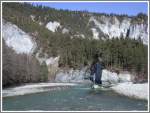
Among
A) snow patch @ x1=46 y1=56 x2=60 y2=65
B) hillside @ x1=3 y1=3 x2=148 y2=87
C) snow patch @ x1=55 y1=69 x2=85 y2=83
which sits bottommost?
snow patch @ x1=55 y1=69 x2=85 y2=83

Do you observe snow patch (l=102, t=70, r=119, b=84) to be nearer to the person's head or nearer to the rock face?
the rock face

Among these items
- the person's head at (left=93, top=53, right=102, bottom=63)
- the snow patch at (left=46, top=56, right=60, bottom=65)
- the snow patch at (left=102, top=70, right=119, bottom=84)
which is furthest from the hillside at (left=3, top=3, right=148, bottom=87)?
the snow patch at (left=102, top=70, right=119, bottom=84)

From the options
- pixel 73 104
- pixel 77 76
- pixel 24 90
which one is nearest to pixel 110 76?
pixel 77 76

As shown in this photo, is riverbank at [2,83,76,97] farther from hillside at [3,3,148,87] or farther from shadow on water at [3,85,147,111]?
hillside at [3,3,148,87]

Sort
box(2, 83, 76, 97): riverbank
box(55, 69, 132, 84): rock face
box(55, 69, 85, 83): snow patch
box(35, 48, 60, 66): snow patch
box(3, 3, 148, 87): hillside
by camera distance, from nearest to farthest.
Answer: box(2, 83, 76, 97): riverbank < box(3, 3, 148, 87): hillside < box(55, 69, 132, 84): rock face < box(55, 69, 85, 83): snow patch < box(35, 48, 60, 66): snow patch

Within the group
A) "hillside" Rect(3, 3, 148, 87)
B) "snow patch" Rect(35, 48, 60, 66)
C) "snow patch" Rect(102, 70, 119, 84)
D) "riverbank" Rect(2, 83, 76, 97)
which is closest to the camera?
"riverbank" Rect(2, 83, 76, 97)

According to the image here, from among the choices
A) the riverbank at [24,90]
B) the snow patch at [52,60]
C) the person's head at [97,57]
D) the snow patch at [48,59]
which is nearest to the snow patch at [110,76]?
the person's head at [97,57]

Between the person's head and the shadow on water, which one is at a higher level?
the person's head

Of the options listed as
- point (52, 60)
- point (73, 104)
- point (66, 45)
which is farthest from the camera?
point (66, 45)

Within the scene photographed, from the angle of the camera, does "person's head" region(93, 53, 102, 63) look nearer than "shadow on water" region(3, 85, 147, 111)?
No

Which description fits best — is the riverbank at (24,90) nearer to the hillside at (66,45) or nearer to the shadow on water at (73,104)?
the shadow on water at (73,104)

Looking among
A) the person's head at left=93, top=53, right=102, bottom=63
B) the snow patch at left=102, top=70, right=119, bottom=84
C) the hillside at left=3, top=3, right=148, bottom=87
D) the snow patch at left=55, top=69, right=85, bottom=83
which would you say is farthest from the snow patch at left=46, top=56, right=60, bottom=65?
the snow patch at left=102, top=70, right=119, bottom=84

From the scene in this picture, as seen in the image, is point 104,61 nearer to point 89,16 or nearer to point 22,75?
point 22,75

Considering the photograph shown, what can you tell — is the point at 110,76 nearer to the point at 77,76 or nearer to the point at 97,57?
the point at 97,57
